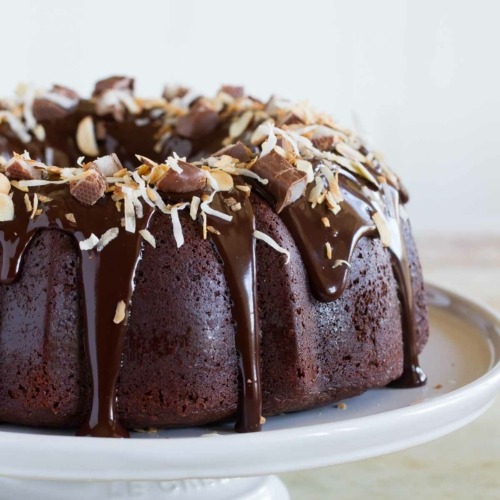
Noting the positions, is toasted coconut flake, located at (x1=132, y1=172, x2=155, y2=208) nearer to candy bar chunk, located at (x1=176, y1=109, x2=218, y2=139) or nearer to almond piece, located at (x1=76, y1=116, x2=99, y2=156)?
candy bar chunk, located at (x1=176, y1=109, x2=218, y2=139)

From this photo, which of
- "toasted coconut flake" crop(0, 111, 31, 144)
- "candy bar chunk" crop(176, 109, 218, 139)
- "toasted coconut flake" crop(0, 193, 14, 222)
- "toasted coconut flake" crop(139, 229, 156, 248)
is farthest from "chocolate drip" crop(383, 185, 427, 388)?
"toasted coconut flake" crop(0, 111, 31, 144)

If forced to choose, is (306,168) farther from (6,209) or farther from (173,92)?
(173,92)

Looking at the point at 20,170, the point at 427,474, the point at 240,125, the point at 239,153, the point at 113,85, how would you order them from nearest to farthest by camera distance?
the point at 20,170
the point at 239,153
the point at 427,474
the point at 240,125
the point at 113,85

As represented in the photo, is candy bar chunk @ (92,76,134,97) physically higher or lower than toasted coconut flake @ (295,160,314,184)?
lower

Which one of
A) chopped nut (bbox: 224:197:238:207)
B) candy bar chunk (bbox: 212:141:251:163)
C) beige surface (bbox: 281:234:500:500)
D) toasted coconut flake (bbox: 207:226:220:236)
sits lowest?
beige surface (bbox: 281:234:500:500)

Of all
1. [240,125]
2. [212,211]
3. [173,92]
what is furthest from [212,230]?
[173,92]

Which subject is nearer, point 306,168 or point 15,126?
point 306,168
